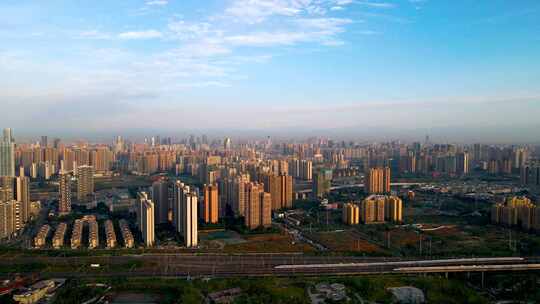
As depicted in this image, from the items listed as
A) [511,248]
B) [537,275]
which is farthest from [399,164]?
[537,275]

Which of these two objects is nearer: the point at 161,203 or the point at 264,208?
the point at 264,208

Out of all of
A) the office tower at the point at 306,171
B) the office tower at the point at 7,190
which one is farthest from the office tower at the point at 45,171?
the office tower at the point at 306,171

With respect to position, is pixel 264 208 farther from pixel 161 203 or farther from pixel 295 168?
pixel 295 168

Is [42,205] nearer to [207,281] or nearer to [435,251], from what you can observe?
[207,281]

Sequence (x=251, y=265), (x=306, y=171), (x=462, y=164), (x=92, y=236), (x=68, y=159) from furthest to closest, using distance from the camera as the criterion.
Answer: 1. (x=462, y=164)
2. (x=68, y=159)
3. (x=306, y=171)
4. (x=92, y=236)
5. (x=251, y=265)

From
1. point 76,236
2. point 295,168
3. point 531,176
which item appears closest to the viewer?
point 76,236

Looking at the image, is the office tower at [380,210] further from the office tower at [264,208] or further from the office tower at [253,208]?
the office tower at [253,208]

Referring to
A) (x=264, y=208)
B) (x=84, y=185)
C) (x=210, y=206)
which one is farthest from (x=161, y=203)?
(x=84, y=185)
